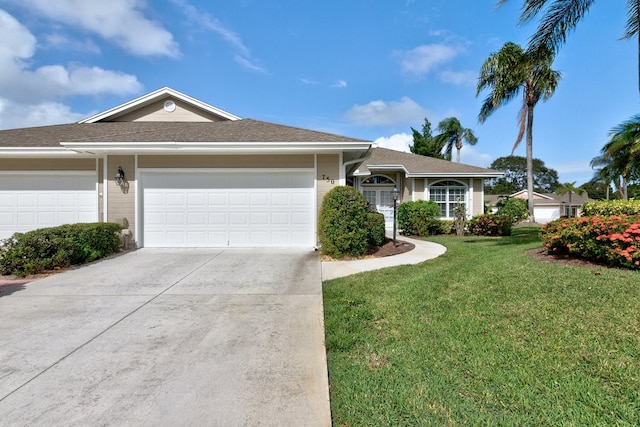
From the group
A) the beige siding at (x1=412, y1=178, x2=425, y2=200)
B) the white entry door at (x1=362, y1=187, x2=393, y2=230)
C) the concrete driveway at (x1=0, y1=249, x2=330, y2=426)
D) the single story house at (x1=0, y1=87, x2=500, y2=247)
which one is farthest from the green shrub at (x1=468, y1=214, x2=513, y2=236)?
the concrete driveway at (x1=0, y1=249, x2=330, y2=426)

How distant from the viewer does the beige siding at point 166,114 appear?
42.5 ft

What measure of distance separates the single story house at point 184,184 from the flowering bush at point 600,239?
5101 mm

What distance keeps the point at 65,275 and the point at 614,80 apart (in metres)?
16.5

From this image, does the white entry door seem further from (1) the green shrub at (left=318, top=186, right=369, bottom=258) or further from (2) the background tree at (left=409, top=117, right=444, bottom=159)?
(2) the background tree at (left=409, top=117, right=444, bottom=159)

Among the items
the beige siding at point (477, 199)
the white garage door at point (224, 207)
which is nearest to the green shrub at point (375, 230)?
the white garage door at point (224, 207)

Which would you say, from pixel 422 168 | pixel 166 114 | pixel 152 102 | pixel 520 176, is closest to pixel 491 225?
pixel 422 168

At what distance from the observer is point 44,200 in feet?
32.4

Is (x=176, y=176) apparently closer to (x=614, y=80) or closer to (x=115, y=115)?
(x=115, y=115)

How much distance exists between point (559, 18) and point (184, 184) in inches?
436

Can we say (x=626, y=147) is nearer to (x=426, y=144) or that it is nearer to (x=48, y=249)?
(x=426, y=144)

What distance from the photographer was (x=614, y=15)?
27.2 ft

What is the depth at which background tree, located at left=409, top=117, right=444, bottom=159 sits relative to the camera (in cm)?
2681

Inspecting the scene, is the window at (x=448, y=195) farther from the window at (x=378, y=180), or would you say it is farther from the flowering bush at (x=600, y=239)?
the flowering bush at (x=600, y=239)

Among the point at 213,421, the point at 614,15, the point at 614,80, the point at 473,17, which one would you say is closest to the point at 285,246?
the point at 213,421
